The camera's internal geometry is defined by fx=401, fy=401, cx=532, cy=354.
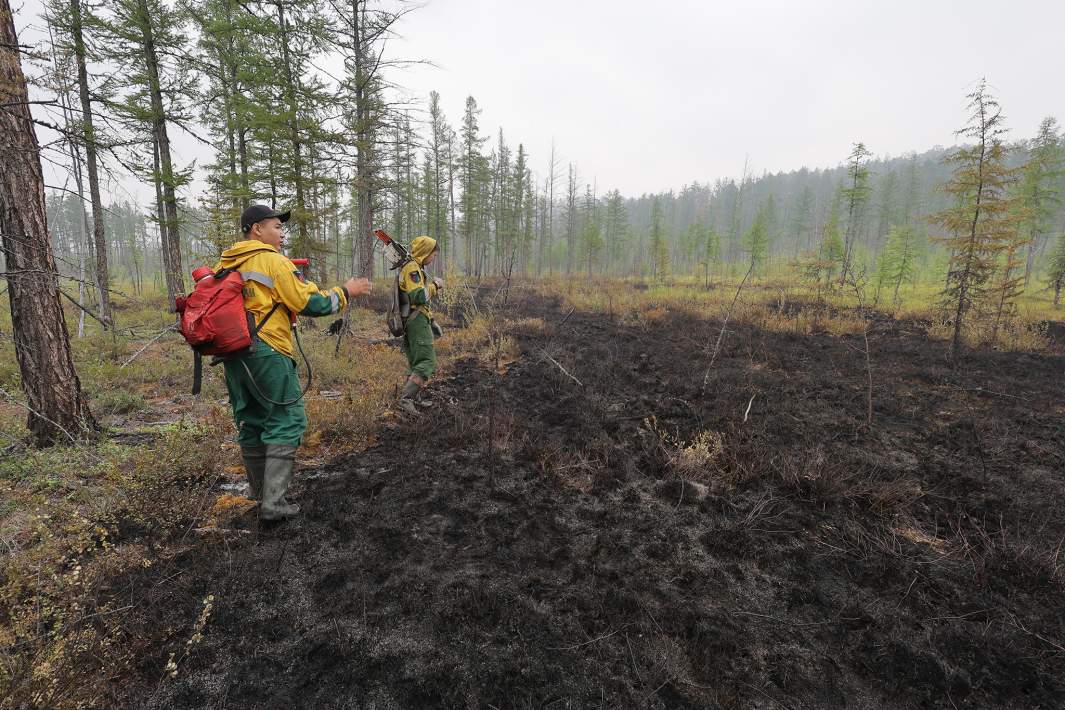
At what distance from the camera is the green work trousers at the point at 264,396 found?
2.82 meters

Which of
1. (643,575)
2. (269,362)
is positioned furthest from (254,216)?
(643,575)

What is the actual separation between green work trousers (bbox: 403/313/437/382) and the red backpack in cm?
263

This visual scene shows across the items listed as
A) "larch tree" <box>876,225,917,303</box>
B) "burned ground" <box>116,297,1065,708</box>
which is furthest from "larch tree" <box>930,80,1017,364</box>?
"larch tree" <box>876,225,917,303</box>

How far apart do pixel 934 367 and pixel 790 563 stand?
8733 millimetres

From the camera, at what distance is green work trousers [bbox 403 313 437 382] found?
534 centimetres

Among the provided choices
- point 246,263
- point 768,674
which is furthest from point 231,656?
point 768,674

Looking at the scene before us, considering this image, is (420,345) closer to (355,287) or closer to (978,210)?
(355,287)

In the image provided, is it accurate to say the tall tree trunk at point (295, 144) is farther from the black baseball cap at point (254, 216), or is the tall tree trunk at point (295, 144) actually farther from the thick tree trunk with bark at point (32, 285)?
the black baseball cap at point (254, 216)

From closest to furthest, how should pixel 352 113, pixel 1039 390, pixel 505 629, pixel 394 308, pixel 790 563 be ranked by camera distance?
1. pixel 505 629
2. pixel 790 563
3. pixel 394 308
4. pixel 1039 390
5. pixel 352 113

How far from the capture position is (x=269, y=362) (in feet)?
9.37

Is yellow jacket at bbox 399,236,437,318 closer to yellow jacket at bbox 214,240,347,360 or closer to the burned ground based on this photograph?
the burned ground

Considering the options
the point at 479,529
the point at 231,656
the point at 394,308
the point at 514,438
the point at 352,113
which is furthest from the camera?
the point at 352,113

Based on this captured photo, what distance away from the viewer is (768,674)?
1.95 meters

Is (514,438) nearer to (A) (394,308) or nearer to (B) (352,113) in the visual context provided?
(A) (394,308)
